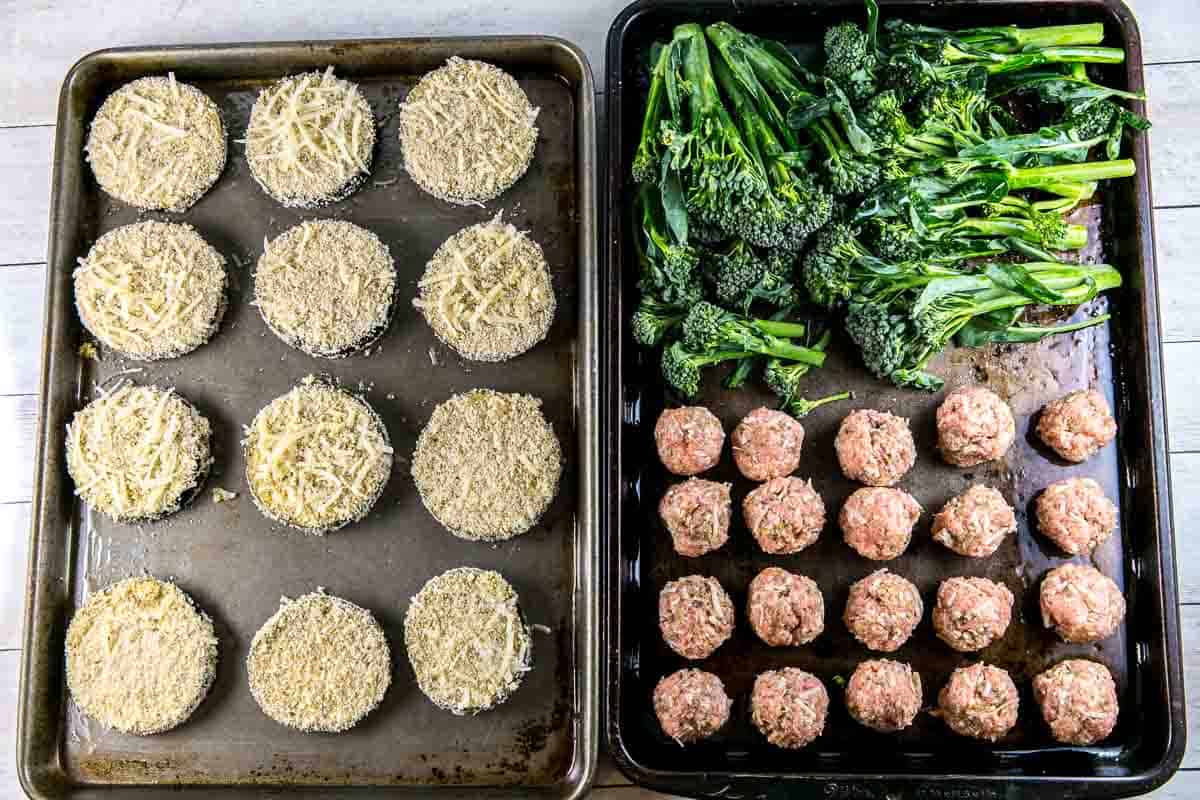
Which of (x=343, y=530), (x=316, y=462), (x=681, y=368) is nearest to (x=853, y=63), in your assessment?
(x=681, y=368)

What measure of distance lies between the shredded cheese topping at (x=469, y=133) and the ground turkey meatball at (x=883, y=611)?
5.88 ft

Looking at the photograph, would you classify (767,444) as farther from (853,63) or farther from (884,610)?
(853,63)

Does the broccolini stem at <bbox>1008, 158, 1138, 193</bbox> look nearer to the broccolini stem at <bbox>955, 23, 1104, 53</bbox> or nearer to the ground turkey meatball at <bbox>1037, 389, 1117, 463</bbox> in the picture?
the broccolini stem at <bbox>955, 23, 1104, 53</bbox>

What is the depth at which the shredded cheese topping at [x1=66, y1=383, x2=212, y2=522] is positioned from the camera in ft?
10.2

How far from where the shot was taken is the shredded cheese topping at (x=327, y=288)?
316cm

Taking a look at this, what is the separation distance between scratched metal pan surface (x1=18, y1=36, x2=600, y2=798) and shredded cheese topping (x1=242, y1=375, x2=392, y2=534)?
10 centimetres

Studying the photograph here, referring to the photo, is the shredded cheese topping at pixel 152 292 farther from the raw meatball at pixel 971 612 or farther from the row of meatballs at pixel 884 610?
the raw meatball at pixel 971 612

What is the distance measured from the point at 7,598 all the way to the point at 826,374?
3060 mm

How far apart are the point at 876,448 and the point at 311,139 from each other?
2140 millimetres

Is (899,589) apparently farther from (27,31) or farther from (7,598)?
(27,31)

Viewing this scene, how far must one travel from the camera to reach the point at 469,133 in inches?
126

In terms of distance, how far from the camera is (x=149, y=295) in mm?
3195

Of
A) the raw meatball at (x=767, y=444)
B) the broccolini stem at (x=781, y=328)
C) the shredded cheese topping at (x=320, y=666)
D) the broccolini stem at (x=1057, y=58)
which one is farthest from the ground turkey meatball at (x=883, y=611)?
the broccolini stem at (x=1057, y=58)

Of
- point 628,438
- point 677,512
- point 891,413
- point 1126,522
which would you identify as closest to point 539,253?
point 628,438
